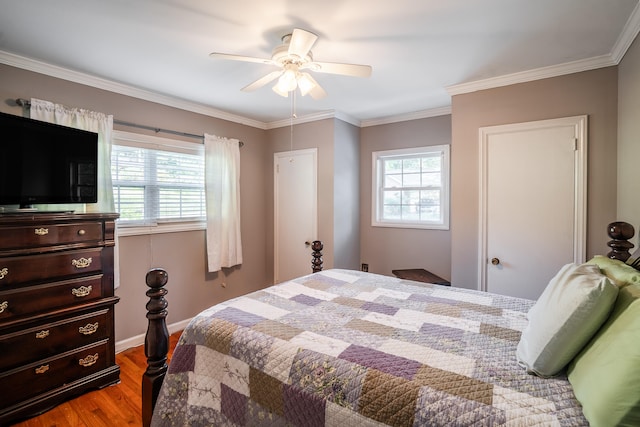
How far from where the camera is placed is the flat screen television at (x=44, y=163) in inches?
80.7

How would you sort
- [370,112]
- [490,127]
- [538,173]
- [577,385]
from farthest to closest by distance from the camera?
[370,112] → [490,127] → [538,173] → [577,385]

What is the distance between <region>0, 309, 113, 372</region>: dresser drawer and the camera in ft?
6.41

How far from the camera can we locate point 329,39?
209 centimetres

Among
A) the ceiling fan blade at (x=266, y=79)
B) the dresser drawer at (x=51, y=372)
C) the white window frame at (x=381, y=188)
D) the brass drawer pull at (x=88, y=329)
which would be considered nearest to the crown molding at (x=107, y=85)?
the ceiling fan blade at (x=266, y=79)

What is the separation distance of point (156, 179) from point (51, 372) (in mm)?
1817

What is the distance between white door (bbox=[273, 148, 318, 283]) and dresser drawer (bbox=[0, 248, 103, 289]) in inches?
86.8

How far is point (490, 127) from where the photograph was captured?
277 centimetres

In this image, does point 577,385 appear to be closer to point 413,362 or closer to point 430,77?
point 413,362

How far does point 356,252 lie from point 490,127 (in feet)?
7.29

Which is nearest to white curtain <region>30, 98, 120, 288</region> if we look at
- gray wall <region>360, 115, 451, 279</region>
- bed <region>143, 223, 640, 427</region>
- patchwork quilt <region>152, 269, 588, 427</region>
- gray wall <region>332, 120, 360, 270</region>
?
bed <region>143, 223, 640, 427</region>

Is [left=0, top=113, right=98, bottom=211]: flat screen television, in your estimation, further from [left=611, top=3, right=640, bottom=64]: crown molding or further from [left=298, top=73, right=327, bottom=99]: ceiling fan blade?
[left=611, top=3, right=640, bottom=64]: crown molding

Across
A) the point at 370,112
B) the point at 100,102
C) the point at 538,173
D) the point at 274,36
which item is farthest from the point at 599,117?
the point at 100,102

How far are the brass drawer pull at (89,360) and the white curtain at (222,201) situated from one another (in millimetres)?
1434

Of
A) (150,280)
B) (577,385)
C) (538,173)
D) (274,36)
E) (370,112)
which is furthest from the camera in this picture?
(370,112)
